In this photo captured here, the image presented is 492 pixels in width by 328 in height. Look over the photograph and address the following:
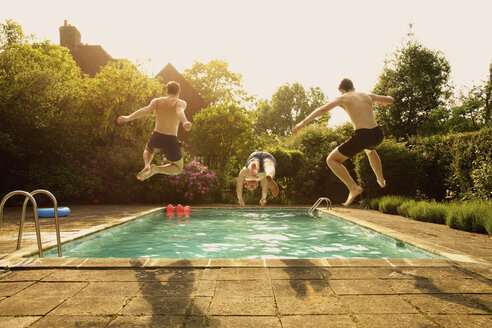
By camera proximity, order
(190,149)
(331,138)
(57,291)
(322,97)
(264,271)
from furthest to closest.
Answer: (322,97) → (190,149) → (331,138) → (264,271) → (57,291)

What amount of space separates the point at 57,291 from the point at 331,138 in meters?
15.2

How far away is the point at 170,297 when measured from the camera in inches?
108

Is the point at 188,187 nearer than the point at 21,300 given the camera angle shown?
No

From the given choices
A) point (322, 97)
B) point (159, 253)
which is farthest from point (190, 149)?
point (322, 97)

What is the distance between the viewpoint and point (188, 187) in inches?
517

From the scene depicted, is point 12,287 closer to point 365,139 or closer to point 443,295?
point 443,295

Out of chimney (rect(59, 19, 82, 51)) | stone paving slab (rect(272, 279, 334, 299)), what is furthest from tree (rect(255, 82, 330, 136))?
stone paving slab (rect(272, 279, 334, 299))

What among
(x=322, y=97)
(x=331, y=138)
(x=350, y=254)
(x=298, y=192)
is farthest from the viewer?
(x=322, y=97)

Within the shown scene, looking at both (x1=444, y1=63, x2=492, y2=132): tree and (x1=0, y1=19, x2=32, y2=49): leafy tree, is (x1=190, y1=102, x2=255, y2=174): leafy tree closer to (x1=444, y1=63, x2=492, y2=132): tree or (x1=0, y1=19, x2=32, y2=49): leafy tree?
(x1=0, y1=19, x2=32, y2=49): leafy tree

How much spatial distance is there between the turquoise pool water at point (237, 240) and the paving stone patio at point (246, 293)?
1213 mm

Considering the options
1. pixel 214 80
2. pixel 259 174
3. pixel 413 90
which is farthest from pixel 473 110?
pixel 259 174

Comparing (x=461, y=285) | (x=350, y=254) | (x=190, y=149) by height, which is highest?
(x=190, y=149)

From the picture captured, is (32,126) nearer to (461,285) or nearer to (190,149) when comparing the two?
(190,149)

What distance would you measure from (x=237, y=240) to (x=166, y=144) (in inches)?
128
